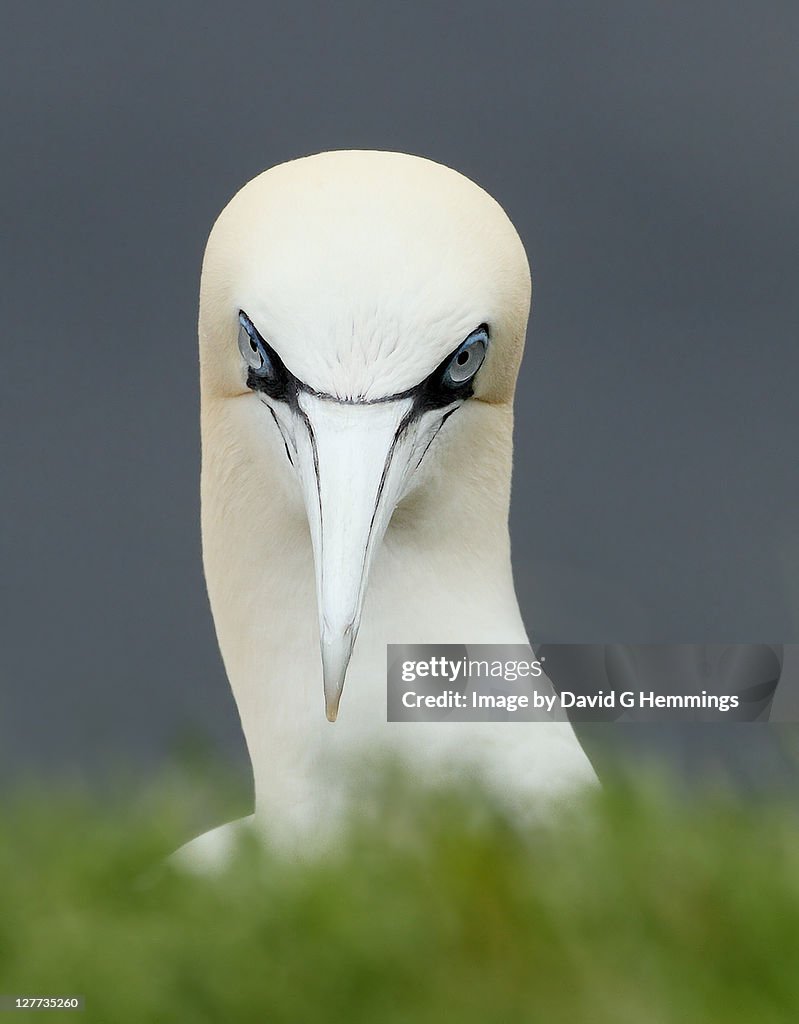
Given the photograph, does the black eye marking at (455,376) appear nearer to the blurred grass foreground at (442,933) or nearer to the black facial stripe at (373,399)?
the black facial stripe at (373,399)

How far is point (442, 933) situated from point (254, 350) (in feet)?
4.80

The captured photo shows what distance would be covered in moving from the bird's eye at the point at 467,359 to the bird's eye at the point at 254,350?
0.83 feet

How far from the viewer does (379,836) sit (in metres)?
1.15

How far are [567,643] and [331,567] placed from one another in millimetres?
762

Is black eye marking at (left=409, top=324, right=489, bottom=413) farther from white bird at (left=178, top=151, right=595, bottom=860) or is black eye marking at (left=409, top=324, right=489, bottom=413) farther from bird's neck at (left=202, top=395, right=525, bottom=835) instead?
bird's neck at (left=202, top=395, right=525, bottom=835)

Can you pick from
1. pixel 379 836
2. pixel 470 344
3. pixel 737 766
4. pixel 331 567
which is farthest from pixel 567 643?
pixel 379 836

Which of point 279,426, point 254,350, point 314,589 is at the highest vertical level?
point 254,350

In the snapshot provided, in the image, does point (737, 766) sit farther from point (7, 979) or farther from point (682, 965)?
point (7, 979)

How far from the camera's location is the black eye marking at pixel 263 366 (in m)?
2.30

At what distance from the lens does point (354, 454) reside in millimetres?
2162

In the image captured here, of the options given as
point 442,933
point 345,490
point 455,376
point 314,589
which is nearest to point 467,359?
point 455,376

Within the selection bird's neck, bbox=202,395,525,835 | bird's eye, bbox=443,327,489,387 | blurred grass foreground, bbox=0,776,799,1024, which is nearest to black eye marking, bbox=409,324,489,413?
bird's eye, bbox=443,327,489,387

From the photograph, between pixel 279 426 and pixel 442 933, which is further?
pixel 279 426

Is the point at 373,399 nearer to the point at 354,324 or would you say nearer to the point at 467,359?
the point at 354,324
